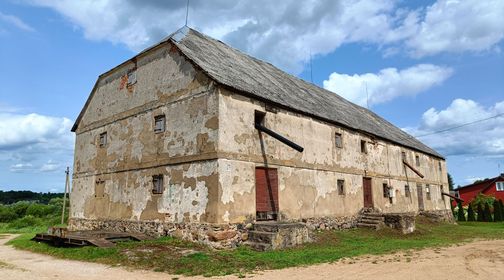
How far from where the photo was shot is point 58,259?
1084cm

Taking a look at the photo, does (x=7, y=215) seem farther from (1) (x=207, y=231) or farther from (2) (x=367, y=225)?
(2) (x=367, y=225)

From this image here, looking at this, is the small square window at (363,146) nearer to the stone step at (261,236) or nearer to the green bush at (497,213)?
the stone step at (261,236)

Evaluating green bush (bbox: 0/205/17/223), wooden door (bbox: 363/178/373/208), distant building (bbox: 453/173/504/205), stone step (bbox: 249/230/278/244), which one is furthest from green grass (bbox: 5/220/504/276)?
distant building (bbox: 453/173/504/205)

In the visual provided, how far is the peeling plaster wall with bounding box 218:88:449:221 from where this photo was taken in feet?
39.8

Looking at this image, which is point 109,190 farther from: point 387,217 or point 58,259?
point 387,217

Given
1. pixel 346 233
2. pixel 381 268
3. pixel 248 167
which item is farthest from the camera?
pixel 346 233

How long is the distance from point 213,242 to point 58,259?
459cm

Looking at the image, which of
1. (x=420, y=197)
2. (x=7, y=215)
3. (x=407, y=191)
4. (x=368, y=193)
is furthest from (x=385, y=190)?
(x=7, y=215)

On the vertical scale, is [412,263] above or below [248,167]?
below

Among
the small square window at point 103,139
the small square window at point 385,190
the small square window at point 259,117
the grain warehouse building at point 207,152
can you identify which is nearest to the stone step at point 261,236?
the grain warehouse building at point 207,152

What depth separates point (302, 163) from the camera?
15117 mm

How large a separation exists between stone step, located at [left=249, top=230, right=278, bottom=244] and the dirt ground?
8.05 feet

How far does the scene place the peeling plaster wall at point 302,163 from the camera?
1213cm

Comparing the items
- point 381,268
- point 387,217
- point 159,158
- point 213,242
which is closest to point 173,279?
point 213,242
